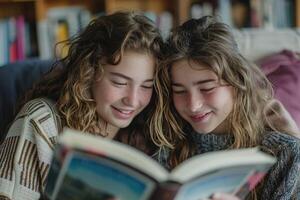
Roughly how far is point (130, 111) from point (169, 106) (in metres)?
0.12

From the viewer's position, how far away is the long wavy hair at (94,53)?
1.32m

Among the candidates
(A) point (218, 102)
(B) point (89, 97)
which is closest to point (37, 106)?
(B) point (89, 97)

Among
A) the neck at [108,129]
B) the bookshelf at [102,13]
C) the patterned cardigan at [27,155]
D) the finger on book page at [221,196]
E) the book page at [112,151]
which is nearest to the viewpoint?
the book page at [112,151]

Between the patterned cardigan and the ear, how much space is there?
59 cm

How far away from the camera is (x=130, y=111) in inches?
53.7

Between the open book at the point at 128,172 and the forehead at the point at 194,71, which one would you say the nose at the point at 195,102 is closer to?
the forehead at the point at 194,71

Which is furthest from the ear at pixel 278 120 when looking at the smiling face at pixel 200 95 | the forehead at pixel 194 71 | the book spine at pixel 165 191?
the book spine at pixel 165 191

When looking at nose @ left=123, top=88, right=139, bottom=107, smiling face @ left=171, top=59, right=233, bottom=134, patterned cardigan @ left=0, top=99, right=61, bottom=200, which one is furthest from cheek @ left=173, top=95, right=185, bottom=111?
patterned cardigan @ left=0, top=99, right=61, bottom=200

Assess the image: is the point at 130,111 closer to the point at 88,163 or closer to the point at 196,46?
the point at 196,46

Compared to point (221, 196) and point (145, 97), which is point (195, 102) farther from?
point (221, 196)

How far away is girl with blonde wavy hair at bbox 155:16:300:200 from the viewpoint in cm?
129

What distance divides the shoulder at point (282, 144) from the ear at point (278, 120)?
0.06m

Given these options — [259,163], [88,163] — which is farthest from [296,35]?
[88,163]

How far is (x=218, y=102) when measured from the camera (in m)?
1.31
